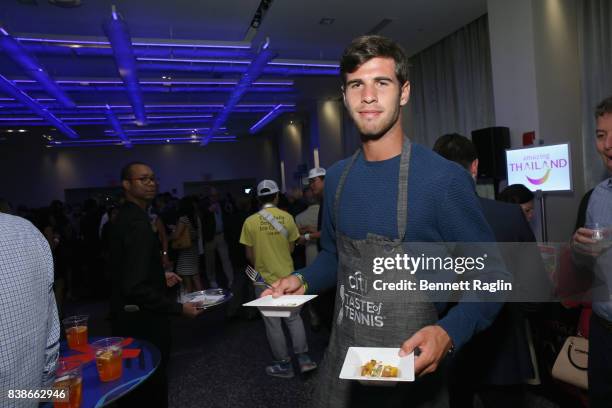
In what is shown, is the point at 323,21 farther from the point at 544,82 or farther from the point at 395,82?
the point at 395,82

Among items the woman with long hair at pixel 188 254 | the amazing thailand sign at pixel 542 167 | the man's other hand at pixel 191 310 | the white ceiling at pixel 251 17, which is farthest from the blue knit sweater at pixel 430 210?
the woman with long hair at pixel 188 254

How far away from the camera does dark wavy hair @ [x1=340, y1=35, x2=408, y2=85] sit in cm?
106

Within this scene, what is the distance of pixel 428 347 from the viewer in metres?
0.86

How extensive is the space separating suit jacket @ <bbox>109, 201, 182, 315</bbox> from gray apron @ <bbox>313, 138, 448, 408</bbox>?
54.1 inches

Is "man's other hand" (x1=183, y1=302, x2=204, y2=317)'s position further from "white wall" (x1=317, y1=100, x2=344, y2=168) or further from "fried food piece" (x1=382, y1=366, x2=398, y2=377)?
"white wall" (x1=317, y1=100, x2=344, y2=168)

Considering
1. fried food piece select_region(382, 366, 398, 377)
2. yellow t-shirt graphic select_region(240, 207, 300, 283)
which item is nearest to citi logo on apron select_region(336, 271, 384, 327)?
fried food piece select_region(382, 366, 398, 377)

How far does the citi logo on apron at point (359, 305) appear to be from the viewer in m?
1.04

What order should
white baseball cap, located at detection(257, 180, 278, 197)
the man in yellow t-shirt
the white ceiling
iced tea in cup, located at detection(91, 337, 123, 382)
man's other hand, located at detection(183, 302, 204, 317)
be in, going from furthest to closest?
the white ceiling → white baseball cap, located at detection(257, 180, 278, 197) → the man in yellow t-shirt → man's other hand, located at detection(183, 302, 204, 317) → iced tea in cup, located at detection(91, 337, 123, 382)

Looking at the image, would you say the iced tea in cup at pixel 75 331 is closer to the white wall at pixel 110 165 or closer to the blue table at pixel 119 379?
the blue table at pixel 119 379

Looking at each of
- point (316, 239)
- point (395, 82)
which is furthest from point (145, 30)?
point (395, 82)

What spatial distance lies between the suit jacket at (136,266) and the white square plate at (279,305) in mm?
1297

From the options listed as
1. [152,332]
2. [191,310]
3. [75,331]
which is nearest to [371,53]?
[191,310]

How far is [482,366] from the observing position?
1815 millimetres

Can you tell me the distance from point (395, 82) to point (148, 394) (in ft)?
6.57
